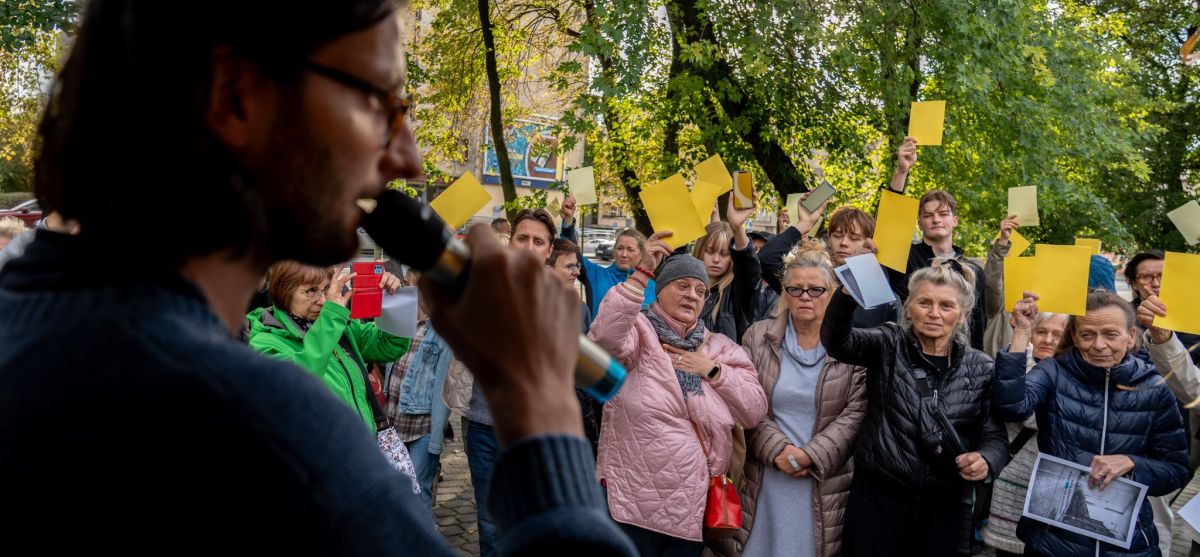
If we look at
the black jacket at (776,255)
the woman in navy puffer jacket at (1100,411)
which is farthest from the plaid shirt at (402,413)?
the woman in navy puffer jacket at (1100,411)

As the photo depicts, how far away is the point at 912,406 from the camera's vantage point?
168 inches

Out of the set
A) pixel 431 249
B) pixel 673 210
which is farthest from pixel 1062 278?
pixel 431 249

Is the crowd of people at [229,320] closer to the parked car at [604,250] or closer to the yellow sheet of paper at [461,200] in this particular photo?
the yellow sheet of paper at [461,200]

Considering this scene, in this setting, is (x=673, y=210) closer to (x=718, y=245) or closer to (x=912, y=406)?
(x=718, y=245)

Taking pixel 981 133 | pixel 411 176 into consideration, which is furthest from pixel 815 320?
pixel 981 133

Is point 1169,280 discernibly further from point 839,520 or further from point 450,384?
point 450,384

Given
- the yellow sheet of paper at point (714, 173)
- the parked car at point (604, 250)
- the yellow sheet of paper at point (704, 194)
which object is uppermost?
the yellow sheet of paper at point (714, 173)

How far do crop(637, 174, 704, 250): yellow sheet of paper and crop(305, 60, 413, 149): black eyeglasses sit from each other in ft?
13.1

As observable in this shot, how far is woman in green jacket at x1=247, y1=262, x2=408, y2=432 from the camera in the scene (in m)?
3.78

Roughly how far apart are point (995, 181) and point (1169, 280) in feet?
22.1

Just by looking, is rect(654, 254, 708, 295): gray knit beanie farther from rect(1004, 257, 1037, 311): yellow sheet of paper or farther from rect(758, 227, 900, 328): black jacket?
rect(1004, 257, 1037, 311): yellow sheet of paper

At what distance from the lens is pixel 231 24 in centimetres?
93

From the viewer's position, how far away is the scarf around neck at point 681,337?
4.59 m

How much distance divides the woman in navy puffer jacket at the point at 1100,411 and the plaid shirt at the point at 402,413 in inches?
128
